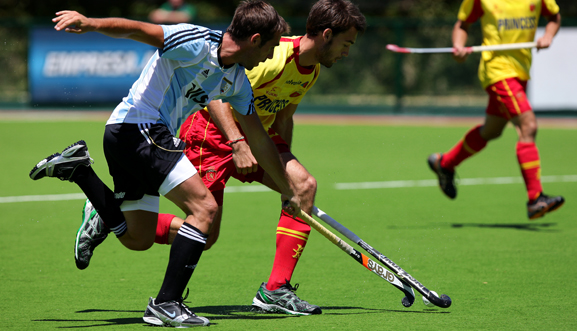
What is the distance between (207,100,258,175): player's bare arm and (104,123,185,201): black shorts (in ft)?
1.07

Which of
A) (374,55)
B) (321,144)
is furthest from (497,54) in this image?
(374,55)

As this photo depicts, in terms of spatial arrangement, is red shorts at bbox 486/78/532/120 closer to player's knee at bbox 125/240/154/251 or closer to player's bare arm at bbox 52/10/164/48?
player's knee at bbox 125/240/154/251

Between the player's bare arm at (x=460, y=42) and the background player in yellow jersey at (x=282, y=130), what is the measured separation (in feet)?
9.43

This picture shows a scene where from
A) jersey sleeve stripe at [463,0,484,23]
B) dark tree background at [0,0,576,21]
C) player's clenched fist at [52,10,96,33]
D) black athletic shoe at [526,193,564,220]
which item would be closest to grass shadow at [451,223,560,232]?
black athletic shoe at [526,193,564,220]

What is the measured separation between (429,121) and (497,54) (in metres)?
9.74

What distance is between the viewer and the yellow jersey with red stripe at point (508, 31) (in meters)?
7.15

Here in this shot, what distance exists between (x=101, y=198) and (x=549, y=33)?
4.72 m

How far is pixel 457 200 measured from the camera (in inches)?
318

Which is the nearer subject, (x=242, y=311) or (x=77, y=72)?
(x=242, y=311)

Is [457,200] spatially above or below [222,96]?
below

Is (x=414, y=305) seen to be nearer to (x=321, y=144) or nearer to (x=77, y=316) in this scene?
(x=77, y=316)

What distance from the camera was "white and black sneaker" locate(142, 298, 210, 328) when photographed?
3.78 m

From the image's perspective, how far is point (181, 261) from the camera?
3803mm

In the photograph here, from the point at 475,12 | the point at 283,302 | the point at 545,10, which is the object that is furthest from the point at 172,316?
the point at 545,10
